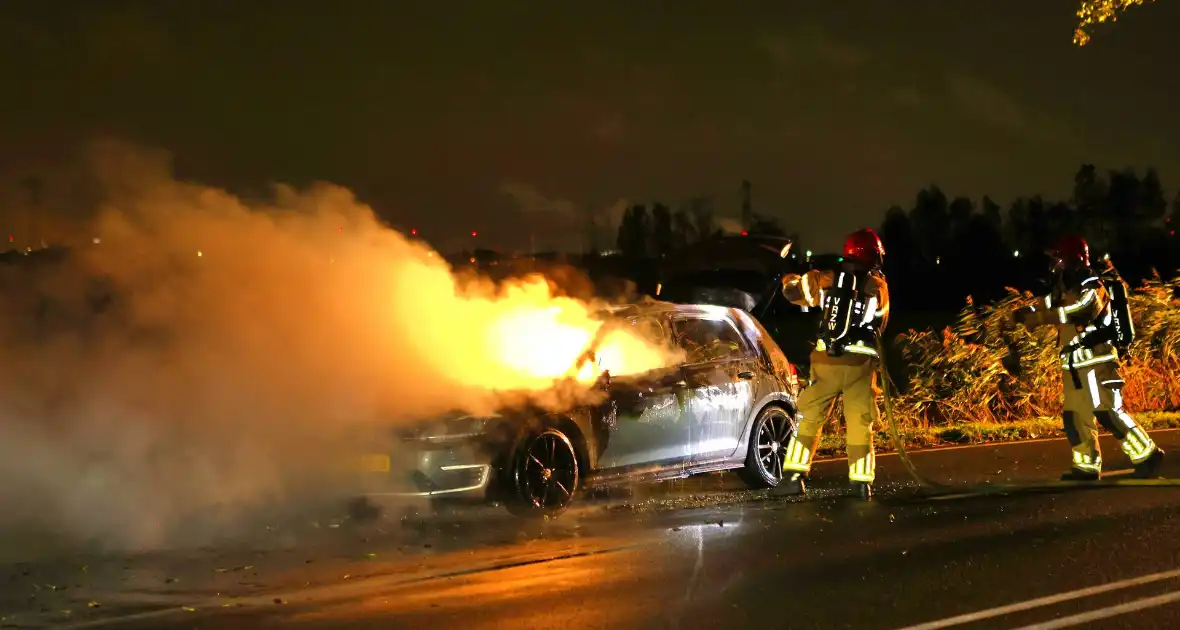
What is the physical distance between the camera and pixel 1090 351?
10758mm

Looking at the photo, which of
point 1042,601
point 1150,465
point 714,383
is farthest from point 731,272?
point 1042,601

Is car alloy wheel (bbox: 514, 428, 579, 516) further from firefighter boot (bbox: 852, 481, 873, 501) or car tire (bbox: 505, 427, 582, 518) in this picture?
firefighter boot (bbox: 852, 481, 873, 501)

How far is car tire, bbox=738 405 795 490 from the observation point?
11211 mm

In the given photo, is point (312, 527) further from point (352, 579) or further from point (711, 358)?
point (711, 358)

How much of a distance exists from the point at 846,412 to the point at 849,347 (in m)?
0.55

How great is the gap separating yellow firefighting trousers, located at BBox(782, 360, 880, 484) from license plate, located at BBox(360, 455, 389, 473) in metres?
3.38

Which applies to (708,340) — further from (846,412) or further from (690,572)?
(690,572)

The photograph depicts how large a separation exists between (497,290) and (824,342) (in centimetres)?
289

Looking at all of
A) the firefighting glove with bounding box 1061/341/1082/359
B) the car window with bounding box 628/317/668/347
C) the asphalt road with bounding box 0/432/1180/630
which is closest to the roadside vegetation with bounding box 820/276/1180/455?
the firefighting glove with bounding box 1061/341/1082/359

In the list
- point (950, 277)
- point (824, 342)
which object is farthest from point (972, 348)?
point (950, 277)

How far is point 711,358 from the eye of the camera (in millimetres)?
11023

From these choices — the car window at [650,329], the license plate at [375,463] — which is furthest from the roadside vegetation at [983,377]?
the license plate at [375,463]

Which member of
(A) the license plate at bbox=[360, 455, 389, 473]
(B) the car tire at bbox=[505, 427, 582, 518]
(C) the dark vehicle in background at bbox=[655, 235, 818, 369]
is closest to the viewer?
(A) the license plate at bbox=[360, 455, 389, 473]

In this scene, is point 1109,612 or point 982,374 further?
point 982,374
